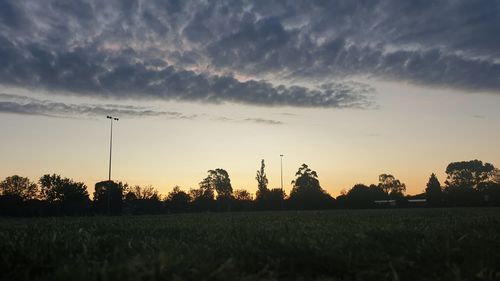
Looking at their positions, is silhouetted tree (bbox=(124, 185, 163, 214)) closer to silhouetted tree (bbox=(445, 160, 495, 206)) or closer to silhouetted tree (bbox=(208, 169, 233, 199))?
silhouetted tree (bbox=(208, 169, 233, 199))

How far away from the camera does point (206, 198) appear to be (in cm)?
12788

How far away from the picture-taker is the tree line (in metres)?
97.0

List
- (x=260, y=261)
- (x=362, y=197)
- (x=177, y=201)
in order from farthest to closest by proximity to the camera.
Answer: (x=177, y=201), (x=362, y=197), (x=260, y=261)

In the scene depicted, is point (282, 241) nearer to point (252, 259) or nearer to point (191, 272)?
point (252, 259)

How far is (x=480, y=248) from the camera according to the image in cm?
1097

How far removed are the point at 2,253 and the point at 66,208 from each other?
11188 centimetres

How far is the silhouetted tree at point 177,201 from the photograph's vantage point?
388ft

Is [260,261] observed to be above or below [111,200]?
below

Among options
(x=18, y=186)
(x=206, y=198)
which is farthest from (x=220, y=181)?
(x=18, y=186)

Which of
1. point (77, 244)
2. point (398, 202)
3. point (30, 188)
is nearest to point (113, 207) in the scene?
point (30, 188)

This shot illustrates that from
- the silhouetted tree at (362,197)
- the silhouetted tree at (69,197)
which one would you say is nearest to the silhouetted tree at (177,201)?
the silhouetted tree at (69,197)

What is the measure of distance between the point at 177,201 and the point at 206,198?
7.80 m

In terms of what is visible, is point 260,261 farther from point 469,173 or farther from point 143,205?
point 469,173

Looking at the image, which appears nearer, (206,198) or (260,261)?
(260,261)
